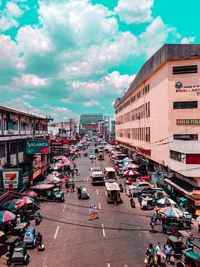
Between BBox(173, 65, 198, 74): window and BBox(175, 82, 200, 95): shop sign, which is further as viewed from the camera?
BBox(175, 82, 200, 95): shop sign

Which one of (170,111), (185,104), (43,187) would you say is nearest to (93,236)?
(43,187)

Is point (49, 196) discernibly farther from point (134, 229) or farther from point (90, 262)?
point (90, 262)

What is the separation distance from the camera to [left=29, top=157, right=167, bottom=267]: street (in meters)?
19.3

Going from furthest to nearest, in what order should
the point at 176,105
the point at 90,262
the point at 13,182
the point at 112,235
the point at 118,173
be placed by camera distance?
the point at 118,173 → the point at 176,105 → the point at 13,182 → the point at 112,235 → the point at 90,262

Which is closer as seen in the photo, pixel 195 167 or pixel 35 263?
pixel 35 263

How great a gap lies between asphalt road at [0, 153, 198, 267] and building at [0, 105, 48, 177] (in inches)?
307

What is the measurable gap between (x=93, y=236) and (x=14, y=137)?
1957cm

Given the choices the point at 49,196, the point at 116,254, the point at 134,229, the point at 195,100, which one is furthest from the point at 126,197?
the point at 116,254

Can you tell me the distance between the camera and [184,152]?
31562 millimetres

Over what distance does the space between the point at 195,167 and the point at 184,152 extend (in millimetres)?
2090

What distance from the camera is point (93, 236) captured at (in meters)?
24.0

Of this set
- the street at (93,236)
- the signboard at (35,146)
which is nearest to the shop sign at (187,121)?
the street at (93,236)

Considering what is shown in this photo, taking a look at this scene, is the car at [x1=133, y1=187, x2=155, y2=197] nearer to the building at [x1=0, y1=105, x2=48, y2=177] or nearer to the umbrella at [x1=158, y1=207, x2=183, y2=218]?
the umbrella at [x1=158, y1=207, x2=183, y2=218]

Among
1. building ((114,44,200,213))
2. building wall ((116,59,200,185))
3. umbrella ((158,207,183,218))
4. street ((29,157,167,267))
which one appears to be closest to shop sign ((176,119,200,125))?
building ((114,44,200,213))
